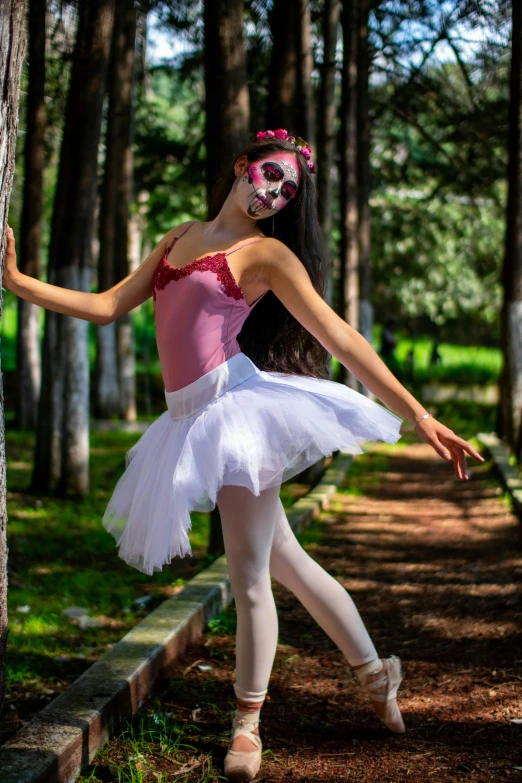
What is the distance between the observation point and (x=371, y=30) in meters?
14.6

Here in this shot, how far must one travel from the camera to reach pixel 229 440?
114 inches

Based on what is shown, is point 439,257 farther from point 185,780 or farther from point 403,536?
point 185,780

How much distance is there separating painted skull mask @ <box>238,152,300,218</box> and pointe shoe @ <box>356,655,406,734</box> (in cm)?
170

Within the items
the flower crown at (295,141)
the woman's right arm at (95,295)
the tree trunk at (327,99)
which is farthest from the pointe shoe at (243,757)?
the tree trunk at (327,99)

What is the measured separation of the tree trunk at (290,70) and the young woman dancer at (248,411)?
5.53m

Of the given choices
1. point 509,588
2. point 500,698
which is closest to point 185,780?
point 500,698

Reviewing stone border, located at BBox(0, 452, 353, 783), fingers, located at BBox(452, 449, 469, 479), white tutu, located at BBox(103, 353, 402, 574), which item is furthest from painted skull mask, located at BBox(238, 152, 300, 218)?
stone border, located at BBox(0, 452, 353, 783)

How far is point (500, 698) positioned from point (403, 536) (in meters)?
3.77

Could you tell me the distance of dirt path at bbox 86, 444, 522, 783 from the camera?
10.6ft

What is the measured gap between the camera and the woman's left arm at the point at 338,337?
9.55 feet

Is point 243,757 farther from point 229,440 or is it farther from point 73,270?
point 73,270

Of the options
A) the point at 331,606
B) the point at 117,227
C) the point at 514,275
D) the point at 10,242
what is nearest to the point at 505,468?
the point at 514,275

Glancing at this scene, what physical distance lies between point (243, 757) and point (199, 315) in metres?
1.50

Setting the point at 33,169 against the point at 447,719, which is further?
the point at 33,169
